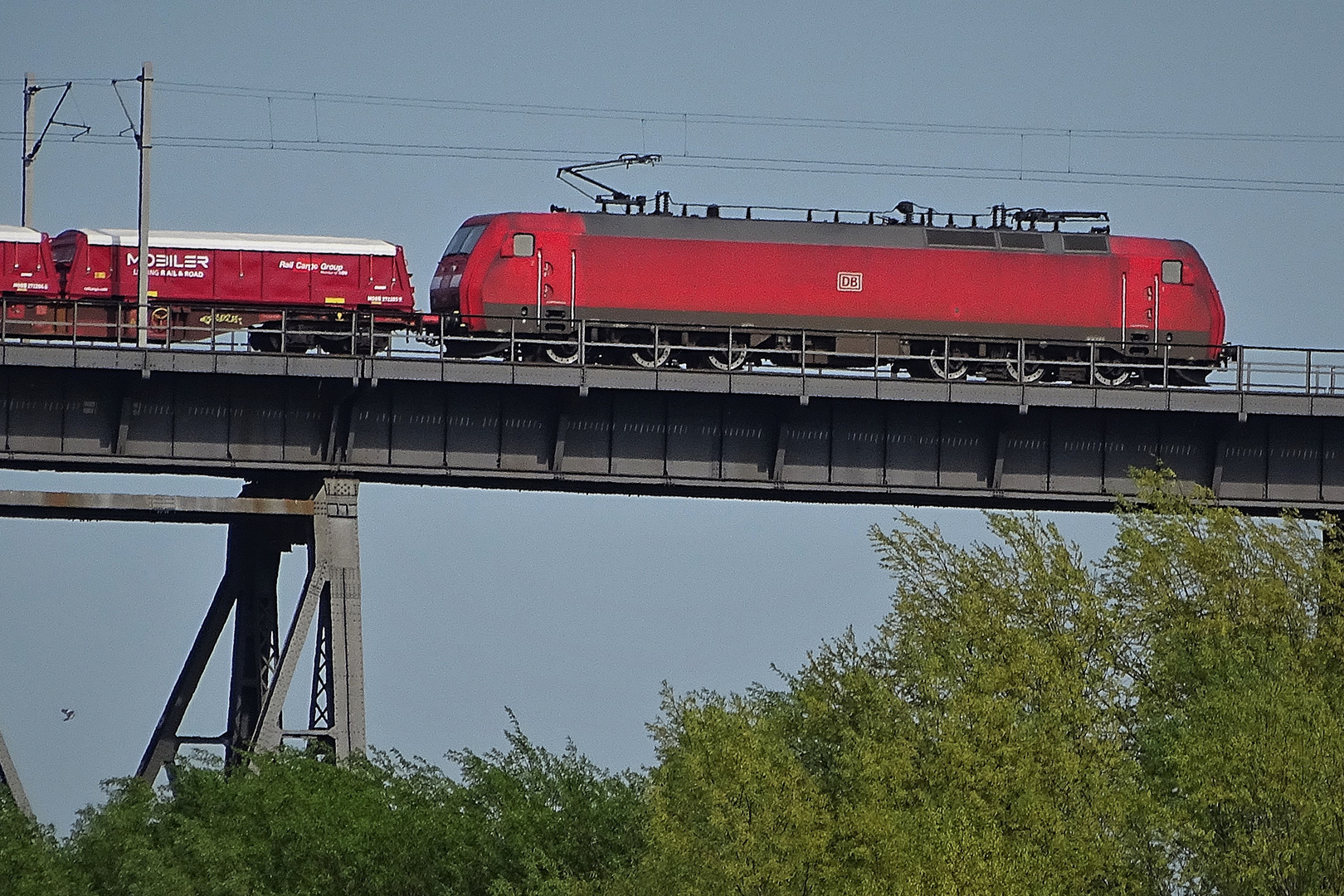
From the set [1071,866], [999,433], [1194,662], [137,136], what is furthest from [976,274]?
[1071,866]

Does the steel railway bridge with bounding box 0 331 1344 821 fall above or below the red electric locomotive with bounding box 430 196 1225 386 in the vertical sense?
below

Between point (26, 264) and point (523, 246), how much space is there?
11.9 metres

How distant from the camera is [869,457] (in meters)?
43.1

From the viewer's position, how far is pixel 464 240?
5062 centimetres

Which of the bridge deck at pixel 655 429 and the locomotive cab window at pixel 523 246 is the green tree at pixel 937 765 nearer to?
the bridge deck at pixel 655 429

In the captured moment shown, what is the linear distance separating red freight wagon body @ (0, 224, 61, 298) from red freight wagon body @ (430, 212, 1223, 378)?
29.7 feet

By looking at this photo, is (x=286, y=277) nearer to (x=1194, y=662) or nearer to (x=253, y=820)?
(x=253, y=820)

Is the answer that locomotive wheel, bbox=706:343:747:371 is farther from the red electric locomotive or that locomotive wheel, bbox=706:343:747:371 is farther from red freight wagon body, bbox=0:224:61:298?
red freight wagon body, bbox=0:224:61:298

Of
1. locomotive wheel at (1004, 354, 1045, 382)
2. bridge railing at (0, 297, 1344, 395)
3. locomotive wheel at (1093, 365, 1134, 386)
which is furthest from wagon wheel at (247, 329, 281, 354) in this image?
locomotive wheel at (1093, 365, 1134, 386)

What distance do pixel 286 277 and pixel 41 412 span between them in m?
13.2

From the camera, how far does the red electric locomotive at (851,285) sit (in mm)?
49094

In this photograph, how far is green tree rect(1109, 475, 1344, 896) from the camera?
102 feet

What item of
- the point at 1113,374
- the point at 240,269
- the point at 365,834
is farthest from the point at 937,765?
the point at 240,269

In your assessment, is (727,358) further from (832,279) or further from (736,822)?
(736,822)
